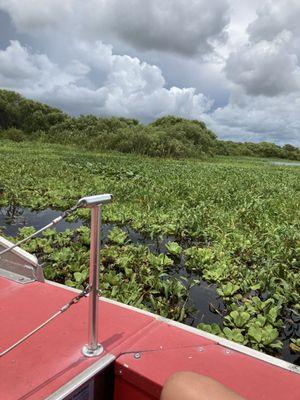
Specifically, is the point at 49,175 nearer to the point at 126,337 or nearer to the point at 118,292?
the point at 118,292

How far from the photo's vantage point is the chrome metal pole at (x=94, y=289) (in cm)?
188

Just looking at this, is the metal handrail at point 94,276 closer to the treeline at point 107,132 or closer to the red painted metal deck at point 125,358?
the red painted metal deck at point 125,358

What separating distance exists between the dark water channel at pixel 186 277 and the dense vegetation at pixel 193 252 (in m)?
0.03

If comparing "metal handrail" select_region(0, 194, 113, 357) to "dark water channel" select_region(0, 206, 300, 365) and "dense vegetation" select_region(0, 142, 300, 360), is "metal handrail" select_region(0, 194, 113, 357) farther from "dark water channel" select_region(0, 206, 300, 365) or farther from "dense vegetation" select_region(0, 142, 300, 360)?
"dark water channel" select_region(0, 206, 300, 365)

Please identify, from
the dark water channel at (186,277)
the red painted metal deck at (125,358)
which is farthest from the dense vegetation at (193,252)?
the red painted metal deck at (125,358)

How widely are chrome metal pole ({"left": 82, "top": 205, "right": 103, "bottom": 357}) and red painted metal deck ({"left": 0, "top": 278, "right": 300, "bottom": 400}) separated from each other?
0.05 m

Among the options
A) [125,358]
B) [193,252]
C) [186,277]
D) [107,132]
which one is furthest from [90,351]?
[107,132]

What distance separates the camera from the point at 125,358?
1889mm

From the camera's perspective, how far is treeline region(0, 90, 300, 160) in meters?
23.5

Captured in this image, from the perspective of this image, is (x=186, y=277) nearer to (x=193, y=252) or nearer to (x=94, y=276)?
(x=193, y=252)

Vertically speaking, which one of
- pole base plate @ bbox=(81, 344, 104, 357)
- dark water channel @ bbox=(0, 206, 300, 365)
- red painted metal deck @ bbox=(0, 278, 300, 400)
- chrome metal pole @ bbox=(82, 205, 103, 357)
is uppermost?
chrome metal pole @ bbox=(82, 205, 103, 357)

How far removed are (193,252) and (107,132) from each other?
24.5 metres

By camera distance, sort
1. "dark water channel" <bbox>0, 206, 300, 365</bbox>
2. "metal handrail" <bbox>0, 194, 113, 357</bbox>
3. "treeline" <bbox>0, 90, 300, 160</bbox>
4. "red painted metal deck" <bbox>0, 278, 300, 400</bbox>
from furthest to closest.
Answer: "treeline" <bbox>0, 90, 300, 160</bbox> → "dark water channel" <bbox>0, 206, 300, 365</bbox> → "metal handrail" <bbox>0, 194, 113, 357</bbox> → "red painted metal deck" <bbox>0, 278, 300, 400</bbox>

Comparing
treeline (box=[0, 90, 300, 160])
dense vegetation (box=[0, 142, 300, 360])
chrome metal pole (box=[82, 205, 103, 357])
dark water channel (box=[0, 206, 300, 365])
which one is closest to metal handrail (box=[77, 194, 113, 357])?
chrome metal pole (box=[82, 205, 103, 357])
